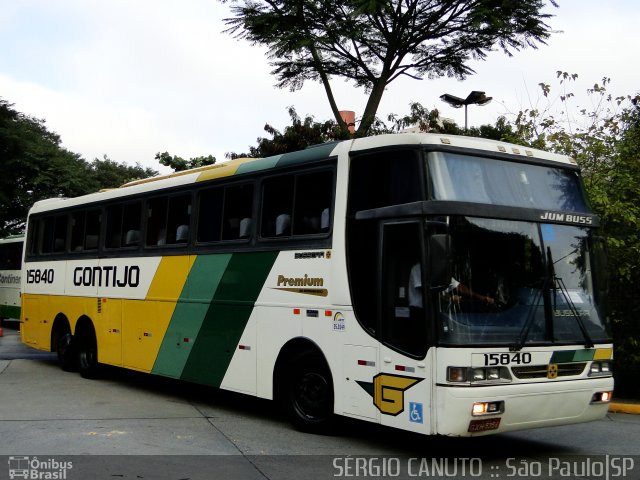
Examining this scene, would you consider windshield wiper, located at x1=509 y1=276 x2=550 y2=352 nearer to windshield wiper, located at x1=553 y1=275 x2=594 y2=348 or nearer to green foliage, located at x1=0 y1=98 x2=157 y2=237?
windshield wiper, located at x1=553 y1=275 x2=594 y2=348

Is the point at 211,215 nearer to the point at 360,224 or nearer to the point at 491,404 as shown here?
the point at 360,224

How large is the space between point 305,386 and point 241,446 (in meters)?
1.12

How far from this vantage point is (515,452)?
28.4 ft

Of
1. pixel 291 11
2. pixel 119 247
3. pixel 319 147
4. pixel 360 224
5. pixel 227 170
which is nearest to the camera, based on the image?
pixel 360 224

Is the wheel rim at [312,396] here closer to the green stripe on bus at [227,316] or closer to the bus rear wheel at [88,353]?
the green stripe on bus at [227,316]

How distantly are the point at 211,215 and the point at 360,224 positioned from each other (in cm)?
320

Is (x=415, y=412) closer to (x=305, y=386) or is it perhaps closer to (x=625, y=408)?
(x=305, y=386)

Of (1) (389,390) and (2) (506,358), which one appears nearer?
(2) (506,358)

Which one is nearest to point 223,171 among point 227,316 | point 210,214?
point 210,214

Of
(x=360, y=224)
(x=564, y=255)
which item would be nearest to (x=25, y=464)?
(x=360, y=224)

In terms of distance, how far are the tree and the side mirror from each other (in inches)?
423

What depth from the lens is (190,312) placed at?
36.9 ft

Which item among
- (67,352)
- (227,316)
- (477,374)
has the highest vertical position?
(227,316)

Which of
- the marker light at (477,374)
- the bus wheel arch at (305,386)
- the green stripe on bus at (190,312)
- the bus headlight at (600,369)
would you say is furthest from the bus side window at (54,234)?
the bus headlight at (600,369)
